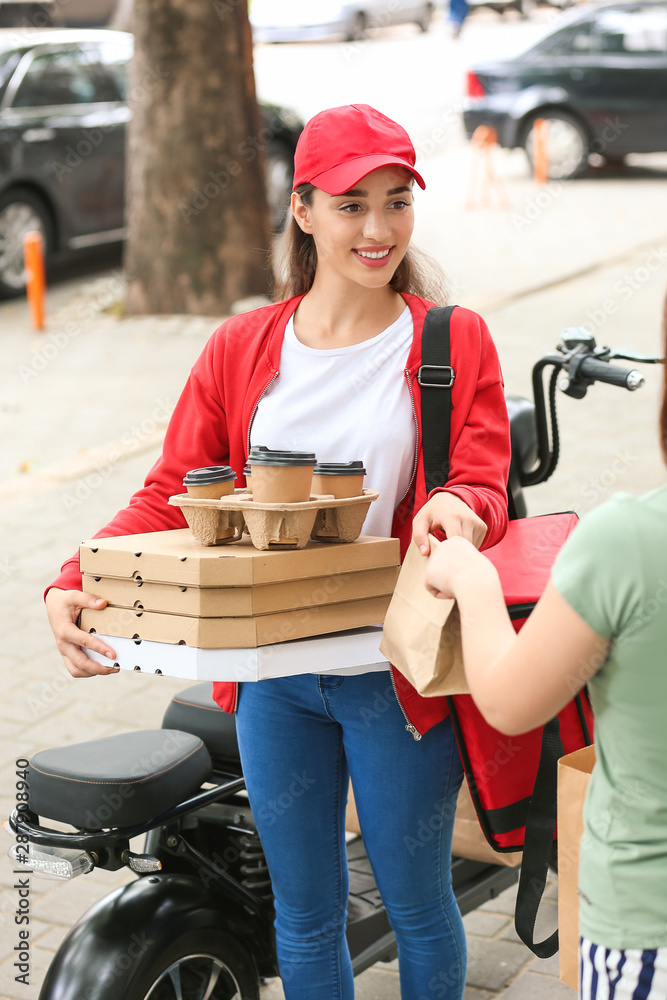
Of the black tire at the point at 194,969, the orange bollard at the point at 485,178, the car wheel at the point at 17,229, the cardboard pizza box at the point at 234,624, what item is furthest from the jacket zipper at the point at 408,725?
the orange bollard at the point at 485,178

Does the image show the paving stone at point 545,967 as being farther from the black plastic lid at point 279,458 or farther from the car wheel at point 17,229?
the car wheel at point 17,229

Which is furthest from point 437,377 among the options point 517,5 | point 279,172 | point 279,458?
point 517,5

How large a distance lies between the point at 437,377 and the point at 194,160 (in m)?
8.15

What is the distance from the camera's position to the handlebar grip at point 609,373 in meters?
2.85

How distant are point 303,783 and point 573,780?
0.68 meters

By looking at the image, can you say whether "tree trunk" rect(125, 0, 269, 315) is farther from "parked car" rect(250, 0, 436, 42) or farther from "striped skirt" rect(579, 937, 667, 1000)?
"parked car" rect(250, 0, 436, 42)

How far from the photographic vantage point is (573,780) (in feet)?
5.89

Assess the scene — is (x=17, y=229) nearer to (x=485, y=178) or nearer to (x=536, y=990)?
(x=485, y=178)

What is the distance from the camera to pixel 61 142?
11156mm

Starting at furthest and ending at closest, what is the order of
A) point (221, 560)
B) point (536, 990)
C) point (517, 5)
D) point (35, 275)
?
point (517, 5) → point (35, 275) → point (536, 990) → point (221, 560)

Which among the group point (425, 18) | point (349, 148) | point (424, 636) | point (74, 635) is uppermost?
point (425, 18)

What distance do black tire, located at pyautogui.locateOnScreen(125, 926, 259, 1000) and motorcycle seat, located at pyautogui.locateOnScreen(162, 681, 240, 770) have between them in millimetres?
439

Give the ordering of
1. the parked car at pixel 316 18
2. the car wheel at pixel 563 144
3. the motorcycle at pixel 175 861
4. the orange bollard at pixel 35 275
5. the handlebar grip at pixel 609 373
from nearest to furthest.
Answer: the motorcycle at pixel 175 861 → the handlebar grip at pixel 609 373 → the orange bollard at pixel 35 275 → the car wheel at pixel 563 144 → the parked car at pixel 316 18

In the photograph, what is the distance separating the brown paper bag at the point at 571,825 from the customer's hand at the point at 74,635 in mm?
821
